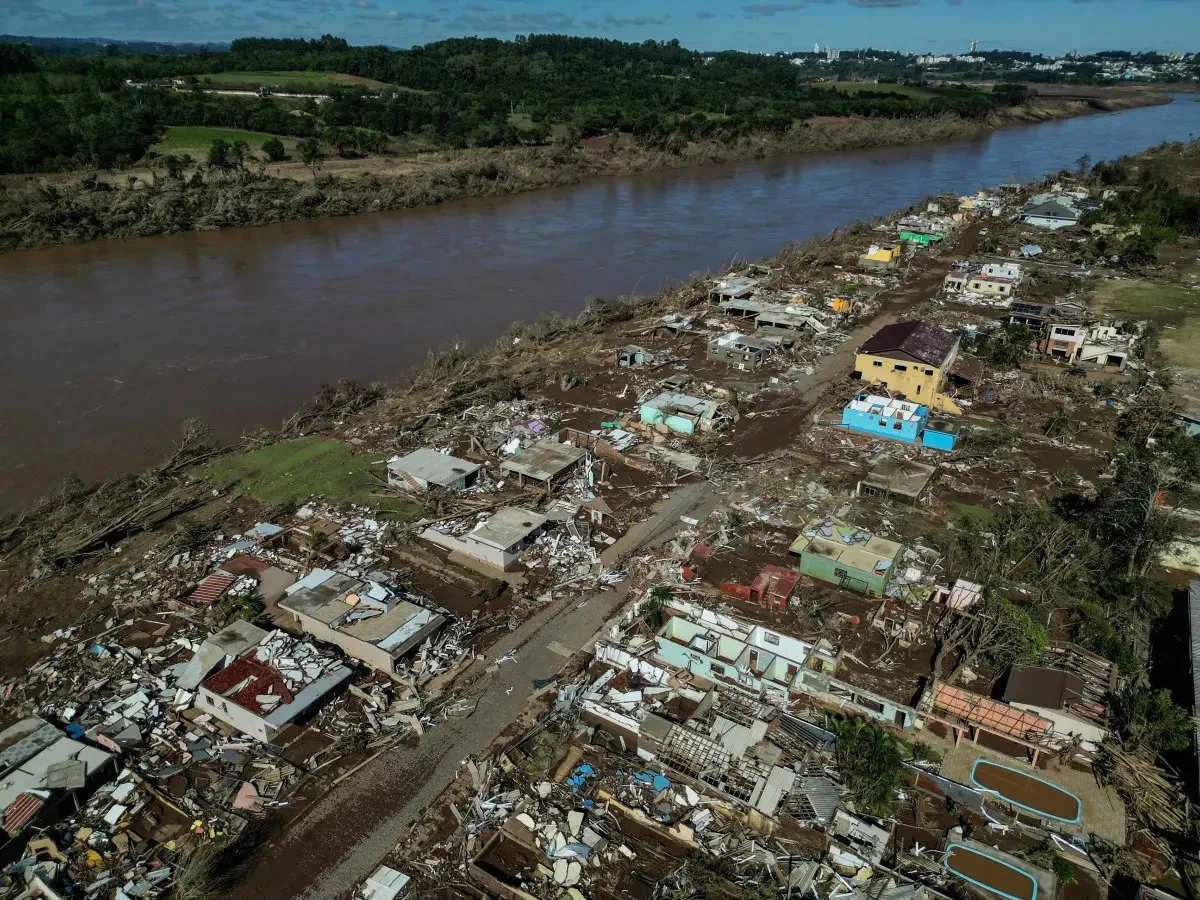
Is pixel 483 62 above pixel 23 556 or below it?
above

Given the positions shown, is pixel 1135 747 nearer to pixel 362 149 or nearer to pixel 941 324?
pixel 941 324

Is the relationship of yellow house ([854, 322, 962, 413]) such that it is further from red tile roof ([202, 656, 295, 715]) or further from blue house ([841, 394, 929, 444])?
red tile roof ([202, 656, 295, 715])

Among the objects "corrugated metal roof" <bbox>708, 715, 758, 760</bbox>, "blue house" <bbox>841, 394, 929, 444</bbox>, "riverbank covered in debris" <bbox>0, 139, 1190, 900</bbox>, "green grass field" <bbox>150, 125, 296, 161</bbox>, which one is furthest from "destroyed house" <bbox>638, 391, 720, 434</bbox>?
"green grass field" <bbox>150, 125, 296, 161</bbox>

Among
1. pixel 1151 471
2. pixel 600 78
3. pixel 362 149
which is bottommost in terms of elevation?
pixel 1151 471

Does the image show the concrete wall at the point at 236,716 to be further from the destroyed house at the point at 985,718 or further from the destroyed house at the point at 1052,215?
the destroyed house at the point at 1052,215

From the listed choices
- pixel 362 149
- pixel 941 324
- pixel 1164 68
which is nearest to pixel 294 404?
pixel 941 324

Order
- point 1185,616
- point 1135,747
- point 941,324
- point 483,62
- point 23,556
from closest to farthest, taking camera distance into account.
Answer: point 1135,747 → point 1185,616 → point 23,556 → point 941,324 → point 483,62

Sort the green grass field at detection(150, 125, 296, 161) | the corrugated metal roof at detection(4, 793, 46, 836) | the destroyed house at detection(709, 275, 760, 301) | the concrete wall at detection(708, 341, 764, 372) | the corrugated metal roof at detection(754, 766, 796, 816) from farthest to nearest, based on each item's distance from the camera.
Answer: the green grass field at detection(150, 125, 296, 161), the destroyed house at detection(709, 275, 760, 301), the concrete wall at detection(708, 341, 764, 372), the corrugated metal roof at detection(754, 766, 796, 816), the corrugated metal roof at detection(4, 793, 46, 836)
